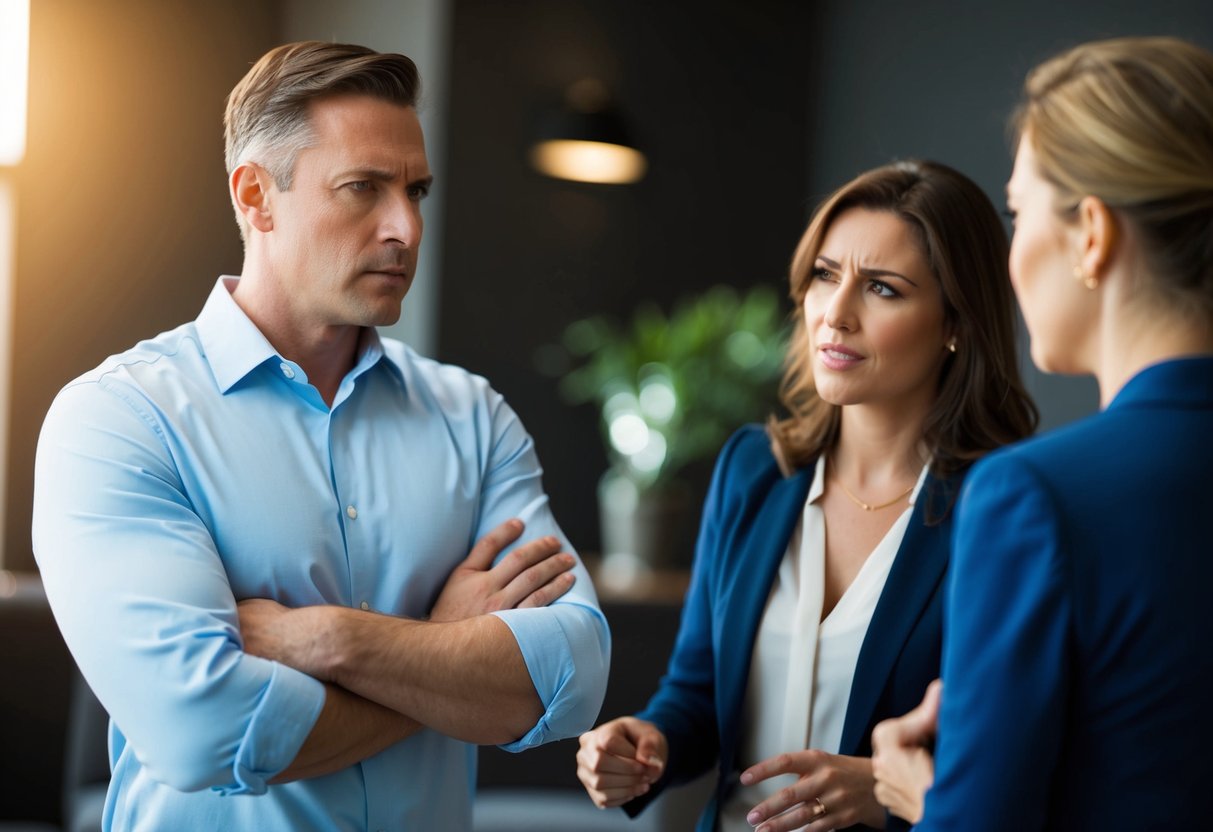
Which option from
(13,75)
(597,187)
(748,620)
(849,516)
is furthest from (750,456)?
(13,75)

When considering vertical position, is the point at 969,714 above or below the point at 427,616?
above

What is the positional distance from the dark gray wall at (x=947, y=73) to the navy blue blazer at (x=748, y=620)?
1.99 meters

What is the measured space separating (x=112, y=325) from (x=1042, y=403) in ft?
12.3

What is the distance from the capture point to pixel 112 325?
4.94 metres

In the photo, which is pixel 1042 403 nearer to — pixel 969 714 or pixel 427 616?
pixel 427 616

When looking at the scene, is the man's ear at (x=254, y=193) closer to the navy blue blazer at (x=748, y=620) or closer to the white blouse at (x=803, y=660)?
the navy blue blazer at (x=748, y=620)

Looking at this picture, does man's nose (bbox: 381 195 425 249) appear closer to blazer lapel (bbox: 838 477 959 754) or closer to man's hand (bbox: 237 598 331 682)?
man's hand (bbox: 237 598 331 682)

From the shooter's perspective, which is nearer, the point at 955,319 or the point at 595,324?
the point at 955,319

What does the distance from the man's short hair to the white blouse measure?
995mm

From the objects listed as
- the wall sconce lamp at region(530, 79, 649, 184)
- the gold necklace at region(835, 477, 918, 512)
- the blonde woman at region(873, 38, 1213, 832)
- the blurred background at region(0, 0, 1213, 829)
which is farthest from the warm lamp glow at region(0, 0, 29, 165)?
the blonde woman at region(873, 38, 1213, 832)

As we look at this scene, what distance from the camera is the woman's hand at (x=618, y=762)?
1743 mm

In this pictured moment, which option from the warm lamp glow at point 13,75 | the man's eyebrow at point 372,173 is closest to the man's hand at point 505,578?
the man's eyebrow at point 372,173

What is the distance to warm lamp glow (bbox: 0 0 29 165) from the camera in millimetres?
4566

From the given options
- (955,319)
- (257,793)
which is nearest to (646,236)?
(955,319)
